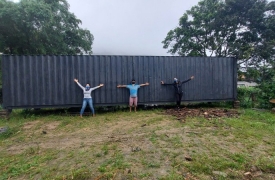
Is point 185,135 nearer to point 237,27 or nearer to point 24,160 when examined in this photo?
point 24,160

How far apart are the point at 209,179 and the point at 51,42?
53.5 feet

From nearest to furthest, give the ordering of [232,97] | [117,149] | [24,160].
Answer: [24,160] → [117,149] → [232,97]

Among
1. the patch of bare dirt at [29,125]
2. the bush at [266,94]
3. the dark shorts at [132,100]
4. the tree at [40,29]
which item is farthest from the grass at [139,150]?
the tree at [40,29]

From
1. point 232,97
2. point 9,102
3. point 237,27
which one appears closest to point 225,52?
point 237,27

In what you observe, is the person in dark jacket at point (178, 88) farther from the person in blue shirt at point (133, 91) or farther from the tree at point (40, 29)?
the tree at point (40, 29)

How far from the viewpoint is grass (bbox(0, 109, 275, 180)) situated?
2514 millimetres

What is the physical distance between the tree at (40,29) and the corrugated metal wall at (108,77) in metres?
7.97

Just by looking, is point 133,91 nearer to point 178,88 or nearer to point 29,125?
point 178,88

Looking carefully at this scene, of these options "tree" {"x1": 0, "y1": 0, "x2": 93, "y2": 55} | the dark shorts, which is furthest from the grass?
"tree" {"x1": 0, "y1": 0, "x2": 93, "y2": 55}

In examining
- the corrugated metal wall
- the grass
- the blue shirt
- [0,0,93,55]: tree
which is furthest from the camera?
[0,0,93,55]: tree

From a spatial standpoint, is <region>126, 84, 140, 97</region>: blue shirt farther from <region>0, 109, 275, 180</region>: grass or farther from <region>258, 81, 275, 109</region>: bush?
<region>258, 81, 275, 109</region>: bush

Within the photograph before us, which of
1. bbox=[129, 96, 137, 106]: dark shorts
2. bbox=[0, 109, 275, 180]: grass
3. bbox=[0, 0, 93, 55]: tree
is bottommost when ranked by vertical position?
bbox=[0, 109, 275, 180]: grass

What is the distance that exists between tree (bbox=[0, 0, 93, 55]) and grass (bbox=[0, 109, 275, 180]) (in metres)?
10.5

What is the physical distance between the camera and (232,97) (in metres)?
7.98
